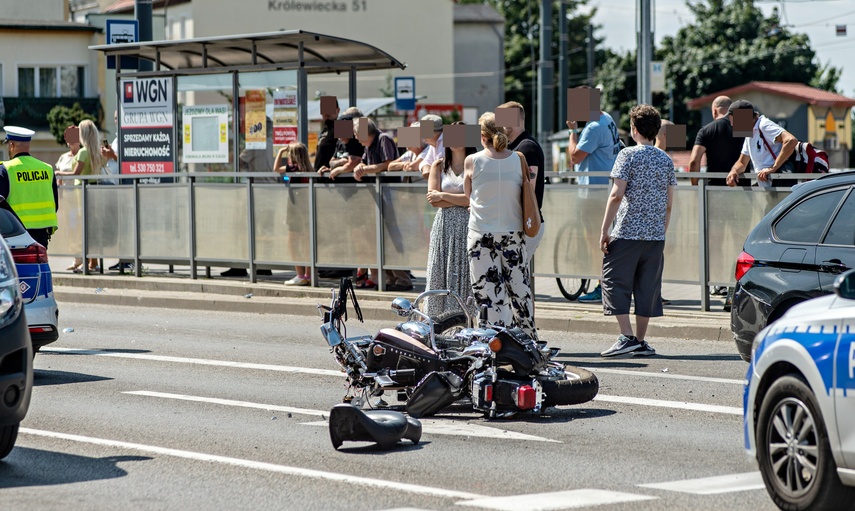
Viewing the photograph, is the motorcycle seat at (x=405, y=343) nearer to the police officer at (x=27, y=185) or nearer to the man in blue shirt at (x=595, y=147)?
the police officer at (x=27, y=185)

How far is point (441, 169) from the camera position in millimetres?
10508

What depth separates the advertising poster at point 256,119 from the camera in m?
18.0

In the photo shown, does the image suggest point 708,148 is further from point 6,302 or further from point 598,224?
point 6,302

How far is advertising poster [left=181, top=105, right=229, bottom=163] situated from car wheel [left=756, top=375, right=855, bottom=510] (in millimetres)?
13087

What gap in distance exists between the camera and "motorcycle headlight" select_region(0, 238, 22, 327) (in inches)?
267

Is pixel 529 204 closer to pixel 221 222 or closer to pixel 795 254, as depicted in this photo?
pixel 795 254

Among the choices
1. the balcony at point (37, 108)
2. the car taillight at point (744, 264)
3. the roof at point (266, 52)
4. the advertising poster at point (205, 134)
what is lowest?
the car taillight at point (744, 264)

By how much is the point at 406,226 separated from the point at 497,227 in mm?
5101

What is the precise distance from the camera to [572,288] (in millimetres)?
14750

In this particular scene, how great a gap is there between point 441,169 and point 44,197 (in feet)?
14.9

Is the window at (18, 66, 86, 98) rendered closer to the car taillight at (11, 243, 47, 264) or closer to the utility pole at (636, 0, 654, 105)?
the utility pole at (636, 0, 654, 105)

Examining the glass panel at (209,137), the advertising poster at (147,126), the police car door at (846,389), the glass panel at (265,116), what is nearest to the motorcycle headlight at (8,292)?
the police car door at (846,389)

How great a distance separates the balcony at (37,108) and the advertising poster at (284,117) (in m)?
48.2

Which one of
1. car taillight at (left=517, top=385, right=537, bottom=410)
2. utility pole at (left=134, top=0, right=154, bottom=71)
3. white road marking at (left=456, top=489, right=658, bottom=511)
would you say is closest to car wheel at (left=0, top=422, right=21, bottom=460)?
white road marking at (left=456, top=489, right=658, bottom=511)
